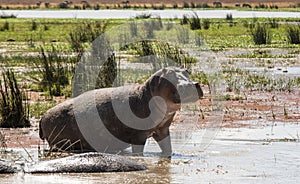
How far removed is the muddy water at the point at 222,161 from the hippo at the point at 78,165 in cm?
14

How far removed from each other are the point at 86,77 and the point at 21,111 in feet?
12.5

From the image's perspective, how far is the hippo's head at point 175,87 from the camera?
11.0m

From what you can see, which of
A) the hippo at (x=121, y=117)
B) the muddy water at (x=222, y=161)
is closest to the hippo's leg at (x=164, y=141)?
the hippo at (x=121, y=117)

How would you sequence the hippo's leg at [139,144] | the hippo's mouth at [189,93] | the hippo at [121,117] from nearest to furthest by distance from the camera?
1. the hippo's mouth at [189,93]
2. the hippo at [121,117]
3. the hippo's leg at [139,144]

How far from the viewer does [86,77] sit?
17.7m

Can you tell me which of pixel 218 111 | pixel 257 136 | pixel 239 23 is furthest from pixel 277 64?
pixel 239 23

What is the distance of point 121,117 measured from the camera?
11.8 meters

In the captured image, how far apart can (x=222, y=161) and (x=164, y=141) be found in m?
0.96

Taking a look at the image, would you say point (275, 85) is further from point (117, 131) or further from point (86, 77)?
point (117, 131)

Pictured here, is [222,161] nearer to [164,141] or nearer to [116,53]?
[164,141]

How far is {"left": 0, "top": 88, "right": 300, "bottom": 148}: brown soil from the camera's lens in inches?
523

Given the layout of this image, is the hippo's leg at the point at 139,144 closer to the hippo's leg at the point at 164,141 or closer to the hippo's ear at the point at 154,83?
the hippo's leg at the point at 164,141

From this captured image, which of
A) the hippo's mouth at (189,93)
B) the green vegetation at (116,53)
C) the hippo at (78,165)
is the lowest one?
the green vegetation at (116,53)

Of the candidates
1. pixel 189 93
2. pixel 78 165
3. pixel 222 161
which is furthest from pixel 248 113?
pixel 78 165
